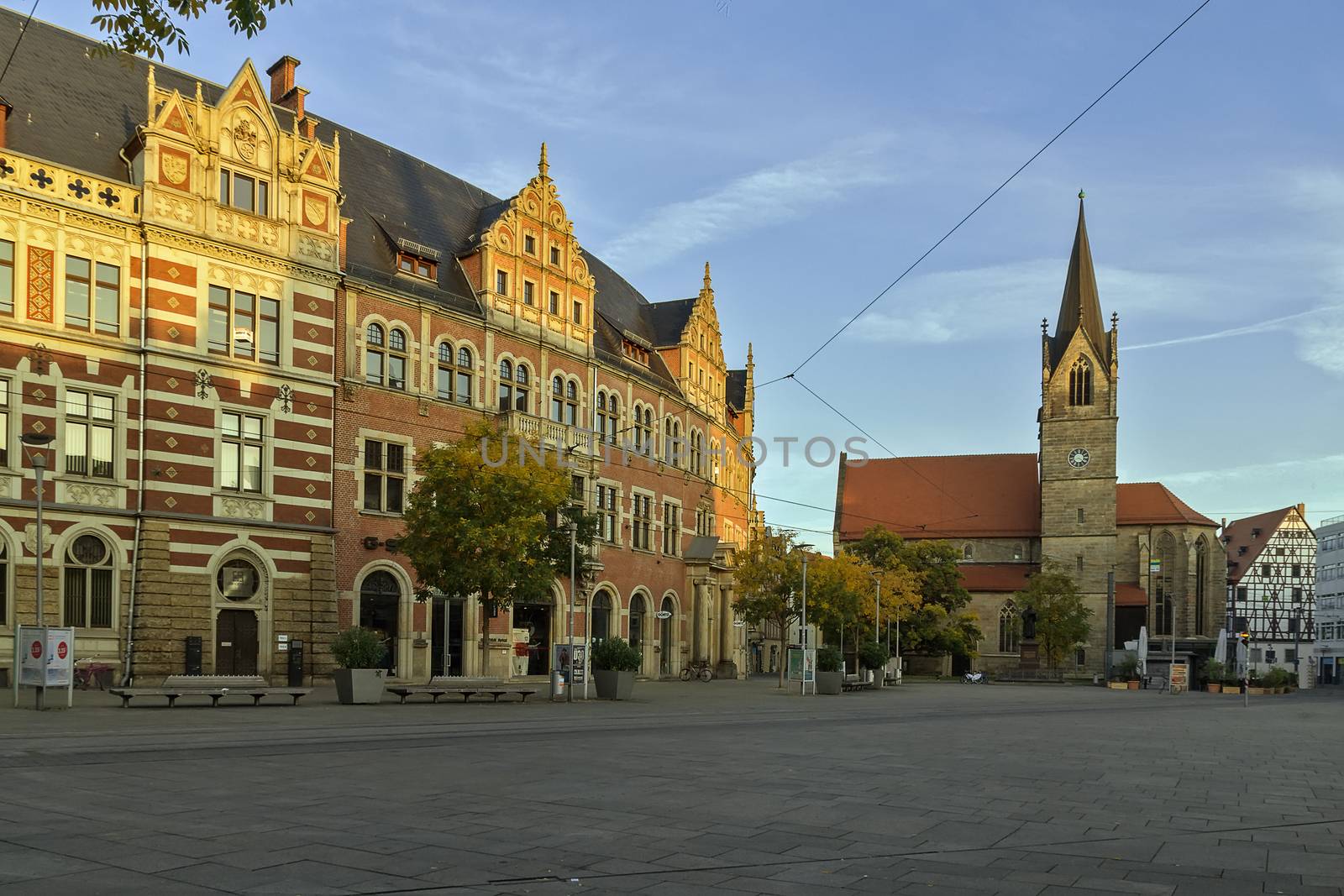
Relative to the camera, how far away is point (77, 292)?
3206 centimetres

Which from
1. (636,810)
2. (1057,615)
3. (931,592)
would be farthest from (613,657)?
(931,592)

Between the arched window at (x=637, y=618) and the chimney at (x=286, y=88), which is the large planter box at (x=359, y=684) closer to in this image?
the chimney at (x=286, y=88)

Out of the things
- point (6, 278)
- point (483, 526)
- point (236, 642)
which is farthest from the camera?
point (236, 642)

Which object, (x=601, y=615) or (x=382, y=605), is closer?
(x=382, y=605)

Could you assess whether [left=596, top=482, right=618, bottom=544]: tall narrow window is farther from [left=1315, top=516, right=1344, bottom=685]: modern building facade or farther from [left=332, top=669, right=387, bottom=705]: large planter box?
[left=1315, top=516, right=1344, bottom=685]: modern building facade

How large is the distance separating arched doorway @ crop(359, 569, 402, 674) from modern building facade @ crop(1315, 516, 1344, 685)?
10264 centimetres

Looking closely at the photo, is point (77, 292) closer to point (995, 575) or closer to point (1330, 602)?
point (995, 575)

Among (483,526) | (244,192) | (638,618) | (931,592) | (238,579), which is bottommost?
(931,592)

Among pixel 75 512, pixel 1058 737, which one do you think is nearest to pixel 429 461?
pixel 75 512

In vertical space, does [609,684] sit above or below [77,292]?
below

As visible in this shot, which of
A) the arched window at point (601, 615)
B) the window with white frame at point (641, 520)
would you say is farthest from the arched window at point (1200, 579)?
the arched window at point (601, 615)

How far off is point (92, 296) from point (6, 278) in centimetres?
217

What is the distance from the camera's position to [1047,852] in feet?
28.9

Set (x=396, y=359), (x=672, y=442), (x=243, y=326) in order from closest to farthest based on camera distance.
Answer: (x=243, y=326) → (x=396, y=359) → (x=672, y=442)
